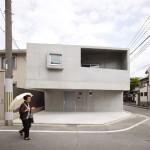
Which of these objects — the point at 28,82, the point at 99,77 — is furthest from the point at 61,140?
the point at 99,77

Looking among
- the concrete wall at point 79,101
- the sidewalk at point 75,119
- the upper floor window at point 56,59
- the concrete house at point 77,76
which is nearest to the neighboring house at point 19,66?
the concrete wall at point 79,101

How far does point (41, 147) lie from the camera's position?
10336 millimetres

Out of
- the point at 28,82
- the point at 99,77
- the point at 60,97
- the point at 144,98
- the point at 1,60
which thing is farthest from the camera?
the point at 144,98

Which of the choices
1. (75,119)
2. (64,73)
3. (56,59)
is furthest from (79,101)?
(75,119)

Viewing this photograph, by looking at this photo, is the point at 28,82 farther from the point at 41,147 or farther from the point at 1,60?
the point at 41,147

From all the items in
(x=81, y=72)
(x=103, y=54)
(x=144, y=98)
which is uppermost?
(x=103, y=54)

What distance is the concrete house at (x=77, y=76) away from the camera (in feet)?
85.2

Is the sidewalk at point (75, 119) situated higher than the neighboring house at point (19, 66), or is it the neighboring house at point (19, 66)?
the neighboring house at point (19, 66)

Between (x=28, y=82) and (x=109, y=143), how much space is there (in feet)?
50.2

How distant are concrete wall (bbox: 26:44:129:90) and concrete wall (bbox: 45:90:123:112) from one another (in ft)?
9.05

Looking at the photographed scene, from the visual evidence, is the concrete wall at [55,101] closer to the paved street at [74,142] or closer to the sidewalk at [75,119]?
the sidewalk at [75,119]

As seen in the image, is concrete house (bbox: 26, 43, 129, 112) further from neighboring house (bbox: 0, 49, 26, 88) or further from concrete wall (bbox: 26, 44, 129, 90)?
neighboring house (bbox: 0, 49, 26, 88)

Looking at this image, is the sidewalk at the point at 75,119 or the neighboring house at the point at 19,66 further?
the neighboring house at the point at 19,66

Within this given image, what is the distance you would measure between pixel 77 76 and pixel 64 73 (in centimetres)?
116
